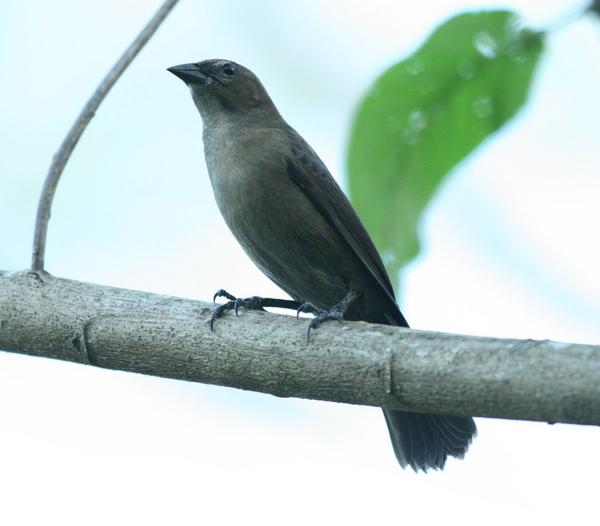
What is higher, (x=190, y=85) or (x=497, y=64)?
(x=190, y=85)

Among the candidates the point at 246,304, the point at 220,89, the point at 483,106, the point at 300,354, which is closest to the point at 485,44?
the point at 483,106

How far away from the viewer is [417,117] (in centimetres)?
245

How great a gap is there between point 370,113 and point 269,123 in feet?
7.64

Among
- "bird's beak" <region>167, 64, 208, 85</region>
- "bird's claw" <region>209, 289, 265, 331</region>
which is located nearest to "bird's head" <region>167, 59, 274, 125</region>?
"bird's beak" <region>167, 64, 208, 85</region>

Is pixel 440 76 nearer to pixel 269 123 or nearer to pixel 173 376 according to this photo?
pixel 173 376

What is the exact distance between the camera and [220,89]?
15.9 ft

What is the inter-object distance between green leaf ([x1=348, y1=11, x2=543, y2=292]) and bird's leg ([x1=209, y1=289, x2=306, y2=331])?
0.54m

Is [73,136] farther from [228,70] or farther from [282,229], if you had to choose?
[228,70]

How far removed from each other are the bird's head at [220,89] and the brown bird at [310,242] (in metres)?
0.44

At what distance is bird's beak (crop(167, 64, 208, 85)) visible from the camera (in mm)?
4801

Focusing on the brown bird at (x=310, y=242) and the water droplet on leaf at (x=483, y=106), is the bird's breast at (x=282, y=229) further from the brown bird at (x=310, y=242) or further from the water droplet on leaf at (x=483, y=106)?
the water droplet on leaf at (x=483, y=106)

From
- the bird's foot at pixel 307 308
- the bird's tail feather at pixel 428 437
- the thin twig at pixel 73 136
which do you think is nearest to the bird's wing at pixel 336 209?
the bird's foot at pixel 307 308

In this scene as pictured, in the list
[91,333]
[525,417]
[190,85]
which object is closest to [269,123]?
[190,85]

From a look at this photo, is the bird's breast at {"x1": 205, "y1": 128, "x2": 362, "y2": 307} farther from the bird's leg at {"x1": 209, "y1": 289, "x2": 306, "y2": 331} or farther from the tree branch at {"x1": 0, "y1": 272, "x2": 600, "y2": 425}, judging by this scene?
the tree branch at {"x1": 0, "y1": 272, "x2": 600, "y2": 425}
